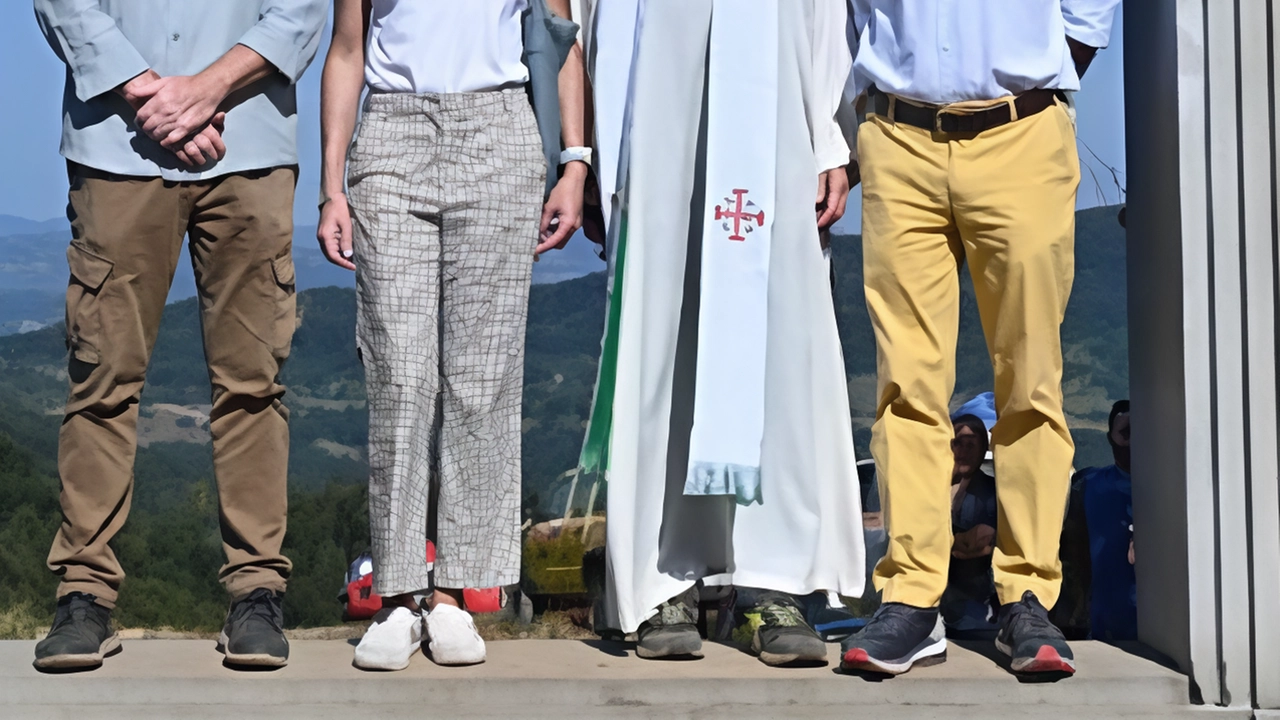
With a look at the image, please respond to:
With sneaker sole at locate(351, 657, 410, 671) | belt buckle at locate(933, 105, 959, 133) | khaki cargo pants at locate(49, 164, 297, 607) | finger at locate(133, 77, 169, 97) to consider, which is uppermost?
finger at locate(133, 77, 169, 97)

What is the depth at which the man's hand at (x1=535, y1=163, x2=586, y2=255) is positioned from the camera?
3.90m

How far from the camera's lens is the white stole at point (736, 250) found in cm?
386

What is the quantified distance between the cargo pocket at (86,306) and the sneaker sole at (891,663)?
197cm

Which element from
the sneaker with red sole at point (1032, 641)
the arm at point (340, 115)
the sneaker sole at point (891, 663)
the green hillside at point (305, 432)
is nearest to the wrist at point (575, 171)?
the arm at point (340, 115)

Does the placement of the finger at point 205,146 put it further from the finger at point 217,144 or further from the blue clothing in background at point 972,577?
the blue clothing in background at point 972,577

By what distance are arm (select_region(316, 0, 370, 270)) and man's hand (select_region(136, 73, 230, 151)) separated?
292 millimetres

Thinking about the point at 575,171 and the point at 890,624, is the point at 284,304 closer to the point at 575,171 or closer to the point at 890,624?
the point at 575,171

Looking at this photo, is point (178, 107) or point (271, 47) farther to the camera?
point (271, 47)

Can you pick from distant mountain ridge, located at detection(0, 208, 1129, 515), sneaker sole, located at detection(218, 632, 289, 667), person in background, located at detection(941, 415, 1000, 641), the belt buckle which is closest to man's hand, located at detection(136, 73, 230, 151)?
distant mountain ridge, located at detection(0, 208, 1129, 515)

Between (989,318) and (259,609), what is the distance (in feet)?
6.52

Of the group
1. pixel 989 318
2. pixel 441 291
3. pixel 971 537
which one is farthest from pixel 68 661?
pixel 971 537

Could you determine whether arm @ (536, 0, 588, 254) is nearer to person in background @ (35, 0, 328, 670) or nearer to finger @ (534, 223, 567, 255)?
finger @ (534, 223, 567, 255)

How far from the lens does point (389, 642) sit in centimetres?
365

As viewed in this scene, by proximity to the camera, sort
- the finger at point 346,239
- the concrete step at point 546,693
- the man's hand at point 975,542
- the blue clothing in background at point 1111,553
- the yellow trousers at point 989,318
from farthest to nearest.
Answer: the man's hand at point 975,542 < the blue clothing in background at point 1111,553 < the finger at point 346,239 < the yellow trousers at point 989,318 < the concrete step at point 546,693
